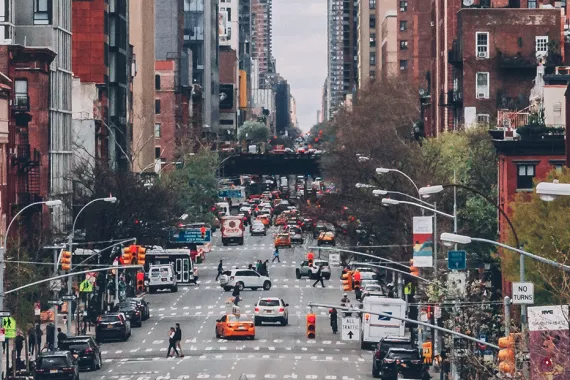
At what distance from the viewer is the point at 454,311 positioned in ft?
213

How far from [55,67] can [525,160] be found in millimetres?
37127

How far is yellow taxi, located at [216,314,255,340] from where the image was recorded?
84.6 meters

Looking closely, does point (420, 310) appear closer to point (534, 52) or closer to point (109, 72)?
point (534, 52)

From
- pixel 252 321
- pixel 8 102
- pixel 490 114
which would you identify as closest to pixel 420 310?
pixel 252 321

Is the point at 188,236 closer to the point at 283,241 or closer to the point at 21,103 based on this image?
the point at 283,241

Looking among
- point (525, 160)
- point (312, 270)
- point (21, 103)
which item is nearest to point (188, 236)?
point (312, 270)

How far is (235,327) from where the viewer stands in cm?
8469

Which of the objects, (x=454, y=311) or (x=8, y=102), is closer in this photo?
(x=454, y=311)

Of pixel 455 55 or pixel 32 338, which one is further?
pixel 455 55

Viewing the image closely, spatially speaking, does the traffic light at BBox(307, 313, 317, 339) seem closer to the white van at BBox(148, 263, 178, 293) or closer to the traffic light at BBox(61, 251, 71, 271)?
the traffic light at BBox(61, 251, 71, 271)

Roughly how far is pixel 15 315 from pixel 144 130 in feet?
371

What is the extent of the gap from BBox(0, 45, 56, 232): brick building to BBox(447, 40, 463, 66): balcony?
97.6 feet

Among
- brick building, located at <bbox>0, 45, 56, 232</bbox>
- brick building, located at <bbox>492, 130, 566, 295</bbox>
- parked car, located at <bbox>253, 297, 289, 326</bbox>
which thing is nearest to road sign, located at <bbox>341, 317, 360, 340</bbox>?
brick building, located at <bbox>492, 130, 566, 295</bbox>

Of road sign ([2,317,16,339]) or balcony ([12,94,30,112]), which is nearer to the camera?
road sign ([2,317,16,339])
